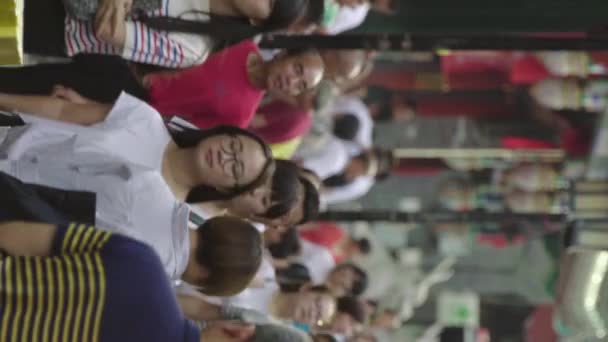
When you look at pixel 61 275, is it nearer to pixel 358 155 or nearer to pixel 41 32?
pixel 41 32

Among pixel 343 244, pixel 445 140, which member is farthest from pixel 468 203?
pixel 343 244

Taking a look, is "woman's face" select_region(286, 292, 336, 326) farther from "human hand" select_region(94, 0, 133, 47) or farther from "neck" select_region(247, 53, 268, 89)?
"human hand" select_region(94, 0, 133, 47)

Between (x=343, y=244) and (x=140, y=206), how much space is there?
4.28 metres

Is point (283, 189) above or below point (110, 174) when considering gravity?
below

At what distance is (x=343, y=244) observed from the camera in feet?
22.3

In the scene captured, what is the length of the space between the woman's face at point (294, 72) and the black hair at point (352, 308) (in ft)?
5.27

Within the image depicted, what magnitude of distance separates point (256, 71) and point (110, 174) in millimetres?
1189

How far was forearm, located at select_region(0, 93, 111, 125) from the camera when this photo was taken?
2.75 m

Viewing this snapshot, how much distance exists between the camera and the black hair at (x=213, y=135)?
2.89 meters

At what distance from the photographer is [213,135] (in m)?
2.85

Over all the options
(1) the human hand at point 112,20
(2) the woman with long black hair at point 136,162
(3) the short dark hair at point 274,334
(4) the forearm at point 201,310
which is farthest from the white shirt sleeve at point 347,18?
(3) the short dark hair at point 274,334

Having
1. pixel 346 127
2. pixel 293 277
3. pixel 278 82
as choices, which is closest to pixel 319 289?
pixel 293 277

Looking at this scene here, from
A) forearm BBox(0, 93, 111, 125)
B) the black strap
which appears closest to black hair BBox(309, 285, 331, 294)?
forearm BBox(0, 93, 111, 125)

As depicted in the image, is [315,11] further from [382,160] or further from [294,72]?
[382,160]
